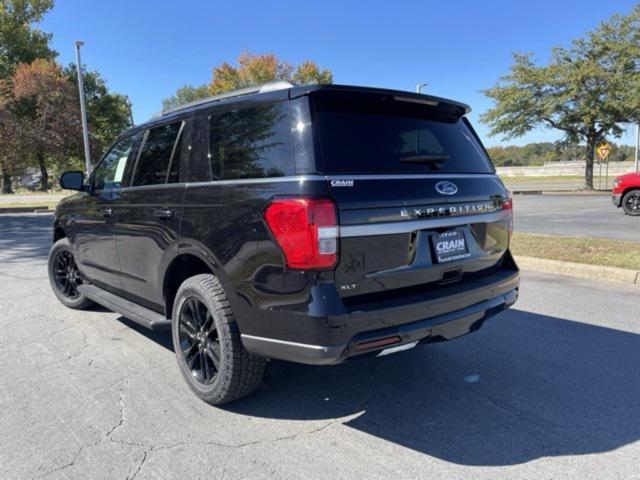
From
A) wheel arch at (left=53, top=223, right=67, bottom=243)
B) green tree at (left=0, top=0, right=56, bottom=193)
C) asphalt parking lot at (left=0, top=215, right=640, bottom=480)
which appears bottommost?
asphalt parking lot at (left=0, top=215, right=640, bottom=480)

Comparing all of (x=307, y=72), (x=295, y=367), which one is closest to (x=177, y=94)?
(x=307, y=72)

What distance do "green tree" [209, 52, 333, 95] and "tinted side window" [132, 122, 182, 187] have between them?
40.5 m

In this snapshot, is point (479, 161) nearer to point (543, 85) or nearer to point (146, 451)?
point (146, 451)

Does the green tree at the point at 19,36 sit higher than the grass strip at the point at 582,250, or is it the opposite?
the green tree at the point at 19,36

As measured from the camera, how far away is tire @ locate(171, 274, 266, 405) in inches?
119

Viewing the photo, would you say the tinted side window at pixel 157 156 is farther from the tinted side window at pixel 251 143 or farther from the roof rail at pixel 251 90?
the tinted side window at pixel 251 143

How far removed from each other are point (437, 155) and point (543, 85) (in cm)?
3097

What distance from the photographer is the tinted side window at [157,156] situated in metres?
3.76

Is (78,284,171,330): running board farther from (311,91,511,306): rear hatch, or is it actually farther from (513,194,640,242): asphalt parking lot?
(513,194,640,242): asphalt parking lot

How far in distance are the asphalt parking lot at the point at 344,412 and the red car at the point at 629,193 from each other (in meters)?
11.1

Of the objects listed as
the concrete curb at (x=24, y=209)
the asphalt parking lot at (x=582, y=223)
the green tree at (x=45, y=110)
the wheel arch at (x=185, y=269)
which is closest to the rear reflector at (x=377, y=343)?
the wheel arch at (x=185, y=269)

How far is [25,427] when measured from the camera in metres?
3.03


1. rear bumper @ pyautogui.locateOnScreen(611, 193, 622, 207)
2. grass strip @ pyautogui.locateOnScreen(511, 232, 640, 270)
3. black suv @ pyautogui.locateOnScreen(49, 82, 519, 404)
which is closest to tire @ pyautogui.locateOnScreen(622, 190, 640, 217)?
rear bumper @ pyautogui.locateOnScreen(611, 193, 622, 207)

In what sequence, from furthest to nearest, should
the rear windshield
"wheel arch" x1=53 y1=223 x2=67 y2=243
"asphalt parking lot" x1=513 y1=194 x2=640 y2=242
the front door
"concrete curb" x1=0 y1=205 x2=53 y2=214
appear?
"concrete curb" x1=0 y1=205 x2=53 y2=214, "asphalt parking lot" x1=513 y1=194 x2=640 y2=242, "wheel arch" x1=53 y1=223 x2=67 y2=243, the front door, the rear windshield
